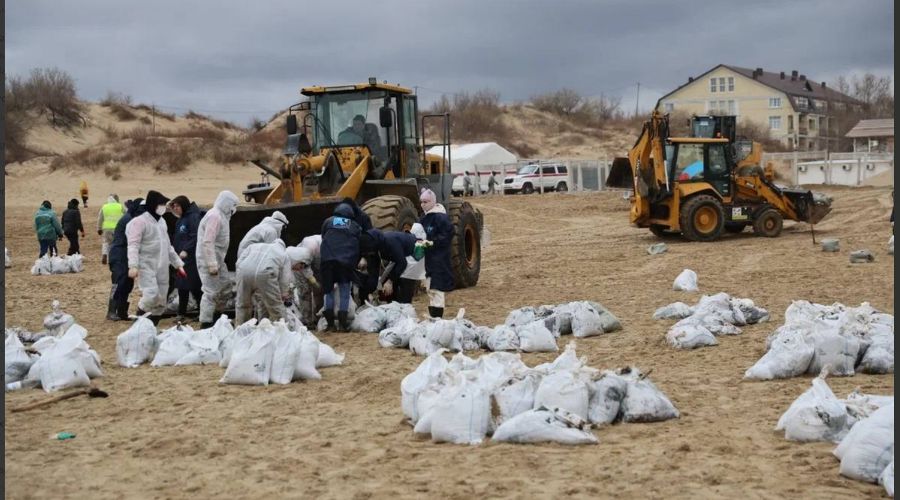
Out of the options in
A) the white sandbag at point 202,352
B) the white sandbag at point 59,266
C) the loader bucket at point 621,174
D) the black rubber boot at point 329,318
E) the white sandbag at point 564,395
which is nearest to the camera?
the white sandbag at point 564,395

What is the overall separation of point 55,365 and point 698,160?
15.7 metres

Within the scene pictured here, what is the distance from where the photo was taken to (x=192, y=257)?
1159 centimetres

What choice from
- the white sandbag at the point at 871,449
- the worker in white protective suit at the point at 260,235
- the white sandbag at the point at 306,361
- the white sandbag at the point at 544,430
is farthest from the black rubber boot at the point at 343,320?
the white sandbag at the point at 871,449

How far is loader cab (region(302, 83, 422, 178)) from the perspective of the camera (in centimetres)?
1405

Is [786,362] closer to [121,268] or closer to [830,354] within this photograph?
[830,354]

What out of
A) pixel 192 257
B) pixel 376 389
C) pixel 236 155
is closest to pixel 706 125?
pixel 192 257

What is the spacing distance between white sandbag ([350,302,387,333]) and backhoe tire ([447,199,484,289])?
304 cm

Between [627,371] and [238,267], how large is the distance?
4405 millimetres

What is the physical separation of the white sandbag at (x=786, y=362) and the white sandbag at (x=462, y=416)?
97.1 inches

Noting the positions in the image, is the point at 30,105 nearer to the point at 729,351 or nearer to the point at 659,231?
the point at 659,231

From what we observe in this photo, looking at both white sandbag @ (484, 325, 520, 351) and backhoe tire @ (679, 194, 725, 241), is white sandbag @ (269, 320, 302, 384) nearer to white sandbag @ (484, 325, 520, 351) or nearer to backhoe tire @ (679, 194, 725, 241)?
white sandbag @ (484, 325, 520, 351)

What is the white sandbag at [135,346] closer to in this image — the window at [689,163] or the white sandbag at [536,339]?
the white sandbag at [536,339]

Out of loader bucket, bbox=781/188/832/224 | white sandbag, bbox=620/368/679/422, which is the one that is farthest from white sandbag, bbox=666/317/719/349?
loader bucket, bbox=781/188/832/224

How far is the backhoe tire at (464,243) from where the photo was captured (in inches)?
542
